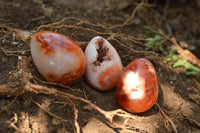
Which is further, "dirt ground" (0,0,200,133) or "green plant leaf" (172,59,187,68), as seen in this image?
"green plant leaf" (172,59,187,68)

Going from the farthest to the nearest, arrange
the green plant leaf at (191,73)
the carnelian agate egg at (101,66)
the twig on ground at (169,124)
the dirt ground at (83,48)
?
1. the green plant leaf at (191,73)
2. the carnelian agate egg at (101,66)
3. the twig on ground at (169,124)
4. the dirt ground at (83,48)

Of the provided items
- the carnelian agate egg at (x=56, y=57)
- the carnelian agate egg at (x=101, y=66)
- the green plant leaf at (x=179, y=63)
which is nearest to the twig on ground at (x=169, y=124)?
the carnelian agate egg at (x=101, y=66)

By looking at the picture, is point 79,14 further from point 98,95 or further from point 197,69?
point 197,69

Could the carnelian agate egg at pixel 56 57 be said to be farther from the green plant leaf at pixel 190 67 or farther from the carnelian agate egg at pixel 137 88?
the green plant leaf at pixel 190 67

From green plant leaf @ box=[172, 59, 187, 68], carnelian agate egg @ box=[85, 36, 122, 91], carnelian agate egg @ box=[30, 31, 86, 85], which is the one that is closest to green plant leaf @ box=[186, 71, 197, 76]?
green plant leaf @ box=[172, 59, 187, 68]

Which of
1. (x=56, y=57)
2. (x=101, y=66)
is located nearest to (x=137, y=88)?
(x=101, y=66)

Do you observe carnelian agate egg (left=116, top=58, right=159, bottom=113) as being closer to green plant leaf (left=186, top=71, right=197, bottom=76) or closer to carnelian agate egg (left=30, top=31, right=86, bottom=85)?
carnelian agate egg (left=30, top=31, right=86, bottom=85)
